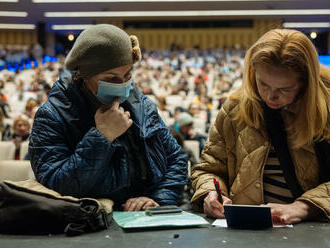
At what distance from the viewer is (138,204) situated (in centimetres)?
158

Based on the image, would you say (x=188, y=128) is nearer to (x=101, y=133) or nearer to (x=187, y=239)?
(x=101, y=133)

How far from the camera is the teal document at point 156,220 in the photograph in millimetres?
1288

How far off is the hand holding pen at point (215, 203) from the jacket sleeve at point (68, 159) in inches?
11.8

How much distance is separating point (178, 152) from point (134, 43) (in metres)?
0.48

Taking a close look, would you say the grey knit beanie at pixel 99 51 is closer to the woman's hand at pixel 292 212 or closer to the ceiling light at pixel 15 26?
the woman's hand at pixel 292 212

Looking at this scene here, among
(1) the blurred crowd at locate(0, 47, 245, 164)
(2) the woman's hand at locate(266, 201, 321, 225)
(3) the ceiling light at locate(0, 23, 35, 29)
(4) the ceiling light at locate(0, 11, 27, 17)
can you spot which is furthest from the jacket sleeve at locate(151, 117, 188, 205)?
(3) the ceiling light at locate(0, 23, 35, 29)

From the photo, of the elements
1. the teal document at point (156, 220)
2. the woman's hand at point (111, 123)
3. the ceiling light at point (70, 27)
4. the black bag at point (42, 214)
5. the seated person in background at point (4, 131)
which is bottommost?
the seated person in background at point (4, 131)

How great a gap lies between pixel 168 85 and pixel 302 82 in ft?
37.4

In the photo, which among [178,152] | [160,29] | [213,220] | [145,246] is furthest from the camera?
[160,29]

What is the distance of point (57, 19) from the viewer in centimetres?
1967

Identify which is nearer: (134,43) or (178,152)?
(134,43)

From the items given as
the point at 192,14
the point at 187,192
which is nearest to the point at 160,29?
the point at 192,14

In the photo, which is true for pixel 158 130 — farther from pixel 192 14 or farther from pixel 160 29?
pixel 160 29

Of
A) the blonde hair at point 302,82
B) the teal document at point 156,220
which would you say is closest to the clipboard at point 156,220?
the teal document at point 156,220
